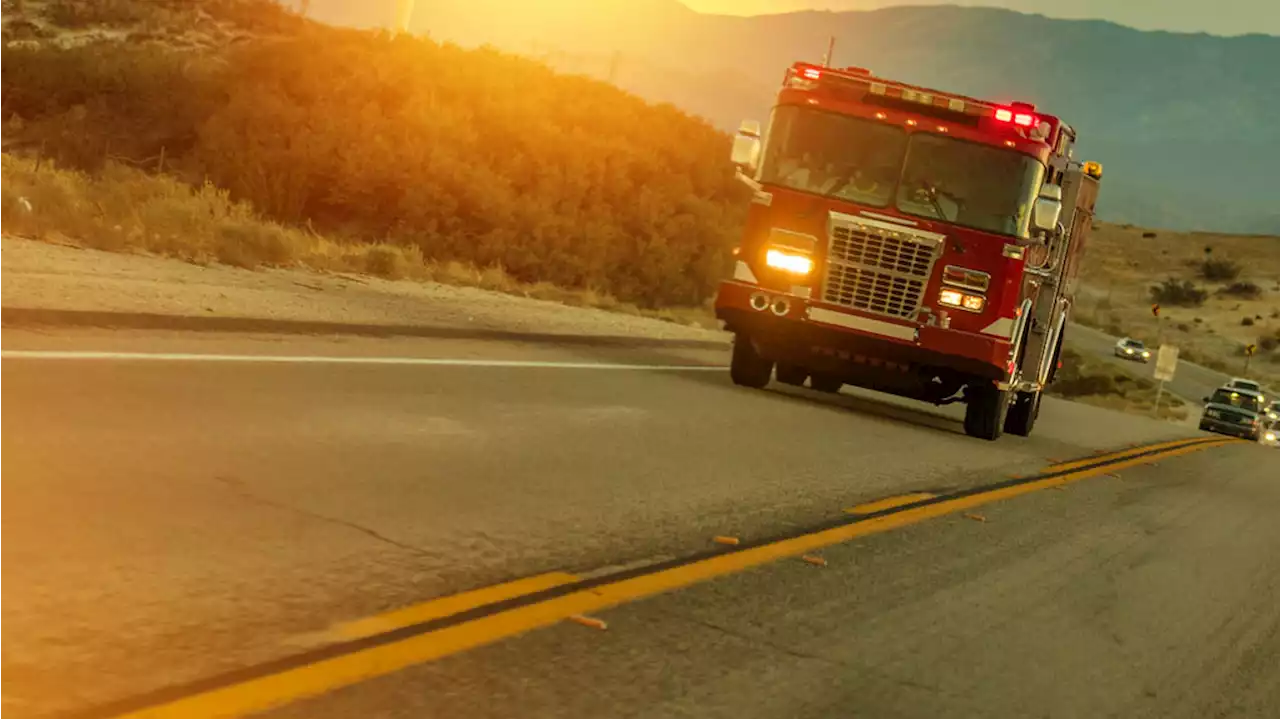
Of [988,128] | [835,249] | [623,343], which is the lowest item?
[623,343]

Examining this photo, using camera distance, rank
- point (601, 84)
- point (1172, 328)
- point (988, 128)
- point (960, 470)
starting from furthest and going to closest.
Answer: point (1172, 328) < point (601, 84) < point (988, 128) < point (960, 470)

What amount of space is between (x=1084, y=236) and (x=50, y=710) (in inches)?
690

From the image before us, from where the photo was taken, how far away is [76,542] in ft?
19.5

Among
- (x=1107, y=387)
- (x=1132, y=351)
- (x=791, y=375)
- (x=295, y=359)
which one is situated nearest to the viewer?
(x=295, y=359)

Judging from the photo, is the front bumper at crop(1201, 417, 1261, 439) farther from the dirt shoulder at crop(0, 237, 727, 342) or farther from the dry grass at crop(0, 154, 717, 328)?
the dirt shoulder at crop(0, 237, 727, 342)

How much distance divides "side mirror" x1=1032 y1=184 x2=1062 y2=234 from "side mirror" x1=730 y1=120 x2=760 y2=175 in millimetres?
2694

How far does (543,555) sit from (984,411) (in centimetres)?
1013

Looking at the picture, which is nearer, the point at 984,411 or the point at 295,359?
the point at 295,359

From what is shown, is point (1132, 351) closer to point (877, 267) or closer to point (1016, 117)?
point (1016, 117)

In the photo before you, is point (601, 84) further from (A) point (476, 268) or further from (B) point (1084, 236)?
(B) point (1084, 236)

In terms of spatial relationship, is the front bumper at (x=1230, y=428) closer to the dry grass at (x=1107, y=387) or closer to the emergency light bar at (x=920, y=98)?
the dry grass at (x=1107, y=387)

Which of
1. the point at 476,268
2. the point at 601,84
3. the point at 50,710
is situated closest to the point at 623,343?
the point at 476,268

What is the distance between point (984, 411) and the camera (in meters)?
16.3

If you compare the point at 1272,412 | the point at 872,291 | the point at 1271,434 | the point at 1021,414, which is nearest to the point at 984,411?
the point at 872,291
